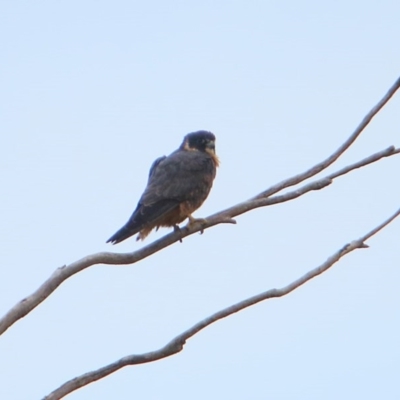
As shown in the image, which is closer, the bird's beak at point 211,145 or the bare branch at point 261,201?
the bare branch at point 261,201

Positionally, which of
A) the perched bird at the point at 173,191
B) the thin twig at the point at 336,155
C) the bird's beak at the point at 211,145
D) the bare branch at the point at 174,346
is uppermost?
the bird's beak at the point at 211,145

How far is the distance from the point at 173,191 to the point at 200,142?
37.3 inches

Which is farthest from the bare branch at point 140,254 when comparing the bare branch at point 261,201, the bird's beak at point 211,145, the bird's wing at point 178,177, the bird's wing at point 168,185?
the bird's beak at point 211,145

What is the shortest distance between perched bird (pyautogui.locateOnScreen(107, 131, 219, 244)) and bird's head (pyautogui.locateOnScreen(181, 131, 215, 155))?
0.18 ft

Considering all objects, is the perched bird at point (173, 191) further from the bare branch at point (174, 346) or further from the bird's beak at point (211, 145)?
the bare branch at point (174, 346)

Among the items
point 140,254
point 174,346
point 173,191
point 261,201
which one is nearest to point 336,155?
point 261,201

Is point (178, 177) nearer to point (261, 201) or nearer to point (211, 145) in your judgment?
point (211, 145)

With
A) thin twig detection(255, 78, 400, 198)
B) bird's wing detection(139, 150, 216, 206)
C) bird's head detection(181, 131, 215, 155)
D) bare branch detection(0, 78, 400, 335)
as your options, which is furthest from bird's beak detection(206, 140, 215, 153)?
thin twig detection(255, 78, 400, 198)

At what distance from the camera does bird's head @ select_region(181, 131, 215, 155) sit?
6.56 metres

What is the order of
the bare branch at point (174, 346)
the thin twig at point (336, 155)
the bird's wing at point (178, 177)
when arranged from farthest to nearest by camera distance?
the bird's wing at point (178, 177), the thin twig at point (336, 155), the bare branch at point (174, 346)

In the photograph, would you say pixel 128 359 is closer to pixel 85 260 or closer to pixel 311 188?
pixel 85 260

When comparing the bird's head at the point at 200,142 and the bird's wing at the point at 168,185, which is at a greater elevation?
the bird's head at the point at 200,142

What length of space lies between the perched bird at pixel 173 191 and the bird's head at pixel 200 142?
0.05 m

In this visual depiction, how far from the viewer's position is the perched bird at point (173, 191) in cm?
541
